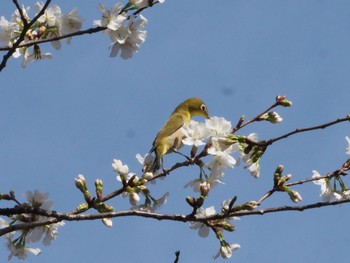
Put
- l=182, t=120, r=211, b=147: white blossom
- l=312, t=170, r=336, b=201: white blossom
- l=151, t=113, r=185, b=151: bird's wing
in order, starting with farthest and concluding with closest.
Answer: l=151, t=113, r=185, b=151: bird's wing, l=312, t=170, r=336, b=201: white blossom, l=182, t=120, r=211, b=147: white blossom

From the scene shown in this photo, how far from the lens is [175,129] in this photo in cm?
499

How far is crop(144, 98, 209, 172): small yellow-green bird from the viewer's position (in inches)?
186

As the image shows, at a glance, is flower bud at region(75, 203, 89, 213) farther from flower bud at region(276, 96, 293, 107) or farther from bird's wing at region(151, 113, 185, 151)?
flower bud at region(276, 96, 293, 107)

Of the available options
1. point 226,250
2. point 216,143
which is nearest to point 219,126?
point 216,143

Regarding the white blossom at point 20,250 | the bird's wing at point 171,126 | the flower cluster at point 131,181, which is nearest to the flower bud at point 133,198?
the flower cluster at point 131,181

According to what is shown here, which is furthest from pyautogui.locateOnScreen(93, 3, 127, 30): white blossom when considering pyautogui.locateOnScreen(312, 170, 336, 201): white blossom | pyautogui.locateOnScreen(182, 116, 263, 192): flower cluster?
pyautogui.locateOnScreen(312, 170, 336, 201): white blossom

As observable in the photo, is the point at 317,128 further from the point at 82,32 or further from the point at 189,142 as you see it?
the point at 82,32

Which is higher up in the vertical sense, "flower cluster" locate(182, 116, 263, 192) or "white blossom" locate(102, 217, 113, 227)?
"flower cluster" locate(182, 116, 263, 192)

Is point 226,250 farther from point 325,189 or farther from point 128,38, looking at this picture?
point 128,38

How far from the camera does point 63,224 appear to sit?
457 cm

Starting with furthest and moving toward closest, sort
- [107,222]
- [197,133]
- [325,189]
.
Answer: [325,189] → [197,133] → [107,222]

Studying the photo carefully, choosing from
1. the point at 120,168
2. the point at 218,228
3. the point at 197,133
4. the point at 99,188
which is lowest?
the point at 218,228

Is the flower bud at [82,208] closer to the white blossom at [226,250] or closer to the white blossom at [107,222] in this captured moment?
the white blossom at [107,222]

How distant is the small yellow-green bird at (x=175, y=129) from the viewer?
4730 mm
